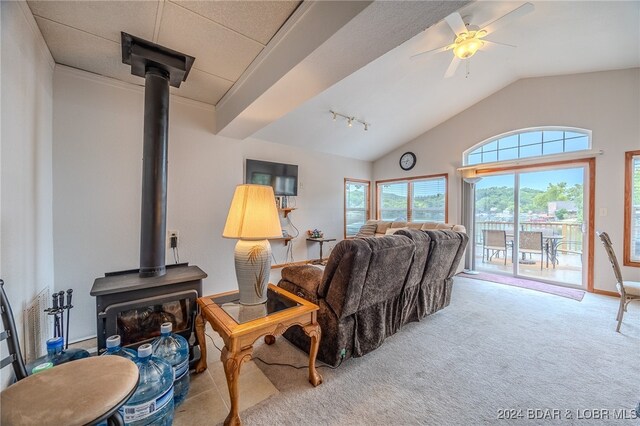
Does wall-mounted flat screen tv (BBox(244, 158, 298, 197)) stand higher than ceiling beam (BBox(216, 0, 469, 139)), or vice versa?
ceiling beam (BBox(216, 0, 469, 139))

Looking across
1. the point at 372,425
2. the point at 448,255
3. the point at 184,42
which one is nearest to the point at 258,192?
the point at 184,42

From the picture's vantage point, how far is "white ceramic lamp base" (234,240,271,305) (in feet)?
5.37

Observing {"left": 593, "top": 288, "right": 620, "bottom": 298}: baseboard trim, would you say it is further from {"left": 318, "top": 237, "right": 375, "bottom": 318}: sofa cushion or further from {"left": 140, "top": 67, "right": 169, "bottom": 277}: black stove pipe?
{"left": 140, "top": 67, "right": 169, "bottom": 277}: black stove pipe

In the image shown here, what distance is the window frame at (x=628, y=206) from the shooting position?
3371 millimetres

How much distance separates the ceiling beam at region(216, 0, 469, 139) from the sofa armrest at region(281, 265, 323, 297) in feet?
4.93

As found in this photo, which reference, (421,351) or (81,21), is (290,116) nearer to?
(81,21)

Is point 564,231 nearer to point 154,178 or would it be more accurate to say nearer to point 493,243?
point 493,243

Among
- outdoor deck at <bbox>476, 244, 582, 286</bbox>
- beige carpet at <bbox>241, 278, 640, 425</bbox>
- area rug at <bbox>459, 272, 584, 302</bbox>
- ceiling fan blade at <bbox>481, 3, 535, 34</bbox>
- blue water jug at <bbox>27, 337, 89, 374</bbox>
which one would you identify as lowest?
beige carpet at <bbox>241, 278, 640, 425</bbox>

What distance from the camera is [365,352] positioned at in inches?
78.8

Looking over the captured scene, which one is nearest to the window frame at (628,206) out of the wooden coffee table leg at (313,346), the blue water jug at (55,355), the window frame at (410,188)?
the window frame at (410,188)

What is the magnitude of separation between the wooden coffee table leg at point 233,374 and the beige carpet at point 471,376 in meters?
0.11

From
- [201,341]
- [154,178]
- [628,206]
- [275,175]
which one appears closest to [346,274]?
[201,341]

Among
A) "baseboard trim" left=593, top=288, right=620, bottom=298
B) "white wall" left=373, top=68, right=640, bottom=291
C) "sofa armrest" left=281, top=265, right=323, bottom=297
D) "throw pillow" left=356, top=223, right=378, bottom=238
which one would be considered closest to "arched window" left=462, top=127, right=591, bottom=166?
"white wall" left=373, top=68, right=640, bottom=291

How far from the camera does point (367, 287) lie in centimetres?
188
